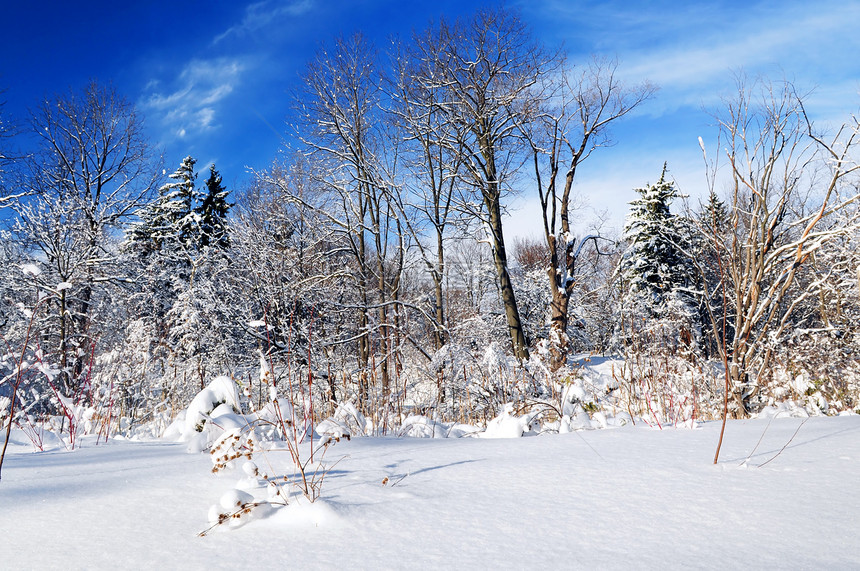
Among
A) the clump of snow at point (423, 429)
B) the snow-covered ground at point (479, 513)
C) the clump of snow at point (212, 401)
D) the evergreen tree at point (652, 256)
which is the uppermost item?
the evergreen tree at point (652, 256)

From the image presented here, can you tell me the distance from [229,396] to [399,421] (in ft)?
6.12

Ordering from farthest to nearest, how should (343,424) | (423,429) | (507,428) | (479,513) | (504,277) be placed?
(504,277), (423,429), (507,428), (343,424), (479,513)

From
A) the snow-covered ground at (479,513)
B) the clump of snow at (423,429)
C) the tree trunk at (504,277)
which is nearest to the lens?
the snow-covered ground at (479,513)

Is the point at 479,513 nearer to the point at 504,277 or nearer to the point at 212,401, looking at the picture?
the point at 212,401

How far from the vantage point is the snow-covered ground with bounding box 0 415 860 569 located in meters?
1.11

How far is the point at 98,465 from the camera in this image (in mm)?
2109

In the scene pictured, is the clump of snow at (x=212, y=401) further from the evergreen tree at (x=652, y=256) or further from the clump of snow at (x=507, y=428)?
the evergreen tree at (x=652, y=256)

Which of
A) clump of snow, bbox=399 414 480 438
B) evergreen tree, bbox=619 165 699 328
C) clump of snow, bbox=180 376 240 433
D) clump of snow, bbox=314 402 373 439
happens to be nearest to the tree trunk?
clump of snow, bbox=399 414 480 438

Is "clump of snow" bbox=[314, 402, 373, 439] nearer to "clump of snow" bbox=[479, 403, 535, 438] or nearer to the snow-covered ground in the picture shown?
the snow-covered ground

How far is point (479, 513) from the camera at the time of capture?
1.38m

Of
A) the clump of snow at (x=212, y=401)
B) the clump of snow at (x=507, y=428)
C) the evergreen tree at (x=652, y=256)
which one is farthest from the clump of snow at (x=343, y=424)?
the evergreen tree at (x=652, y=256)

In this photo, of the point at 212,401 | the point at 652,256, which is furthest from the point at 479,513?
the point at 652,256

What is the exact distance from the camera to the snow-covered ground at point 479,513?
1.11m

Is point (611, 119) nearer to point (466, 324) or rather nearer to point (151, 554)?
point (466, 324)
